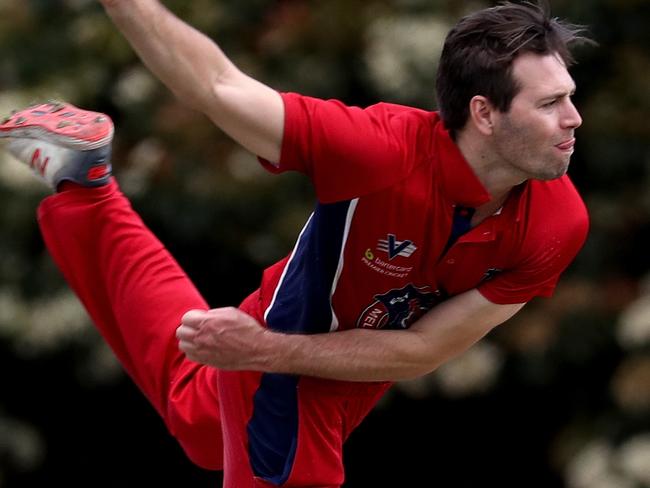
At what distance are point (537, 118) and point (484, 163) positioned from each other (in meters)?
0.16

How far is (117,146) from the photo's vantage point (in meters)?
6.79

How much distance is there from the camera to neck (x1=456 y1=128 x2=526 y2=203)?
3635 mm

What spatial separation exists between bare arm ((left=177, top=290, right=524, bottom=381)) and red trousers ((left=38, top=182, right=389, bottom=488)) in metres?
0.21

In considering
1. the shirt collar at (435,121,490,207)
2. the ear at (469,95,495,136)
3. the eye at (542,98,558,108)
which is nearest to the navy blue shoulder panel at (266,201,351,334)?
the shirt collar at (435,121,490,207)

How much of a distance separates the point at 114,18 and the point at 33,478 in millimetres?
4936

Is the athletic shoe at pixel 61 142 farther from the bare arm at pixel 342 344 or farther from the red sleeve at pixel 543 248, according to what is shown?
the red sleeve at pixel 543 248

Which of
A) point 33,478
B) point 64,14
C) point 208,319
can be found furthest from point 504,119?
point 33,478

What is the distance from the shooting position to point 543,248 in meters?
3.79

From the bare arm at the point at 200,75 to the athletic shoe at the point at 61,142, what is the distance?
0.77 m

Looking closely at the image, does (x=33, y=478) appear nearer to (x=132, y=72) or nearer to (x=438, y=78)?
(x=132, y=72)

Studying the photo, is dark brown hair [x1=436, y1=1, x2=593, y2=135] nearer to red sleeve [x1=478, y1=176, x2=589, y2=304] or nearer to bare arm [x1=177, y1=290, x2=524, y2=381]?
red sleeve [x1=478, y1=176, x2=589, y2=304]

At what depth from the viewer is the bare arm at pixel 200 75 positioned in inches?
125

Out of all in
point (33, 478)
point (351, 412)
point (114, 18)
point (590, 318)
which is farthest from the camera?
point (33, 478)

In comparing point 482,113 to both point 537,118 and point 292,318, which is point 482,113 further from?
point 292,318
